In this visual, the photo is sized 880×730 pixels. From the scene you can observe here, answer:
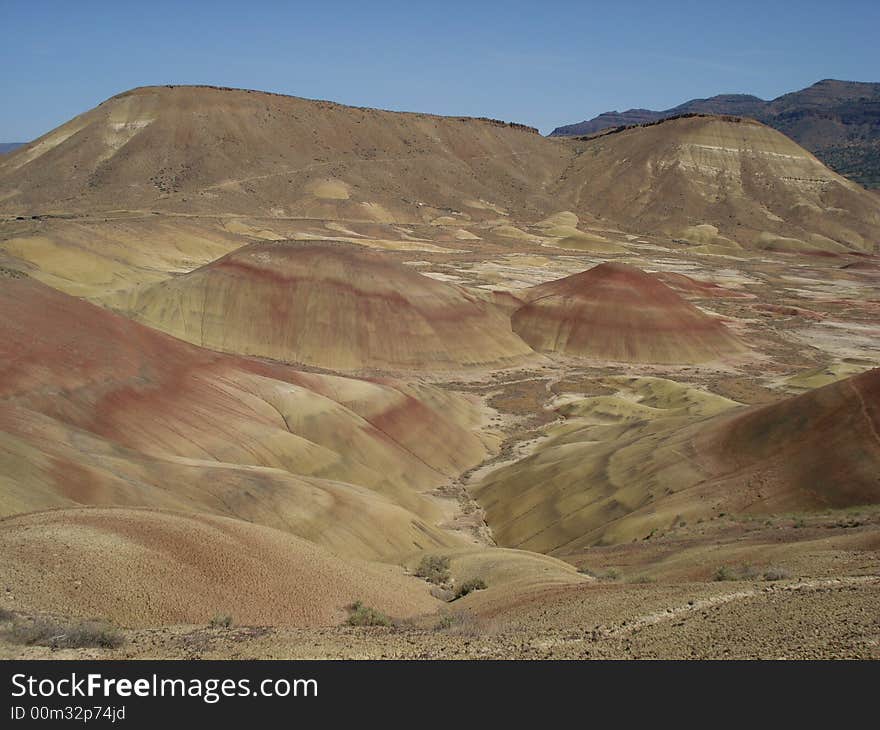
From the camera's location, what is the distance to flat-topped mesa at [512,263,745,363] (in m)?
70.6

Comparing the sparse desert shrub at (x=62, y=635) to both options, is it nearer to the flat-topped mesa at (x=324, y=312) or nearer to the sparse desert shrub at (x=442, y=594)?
the sparse desert shrub at (x=442, y=594)

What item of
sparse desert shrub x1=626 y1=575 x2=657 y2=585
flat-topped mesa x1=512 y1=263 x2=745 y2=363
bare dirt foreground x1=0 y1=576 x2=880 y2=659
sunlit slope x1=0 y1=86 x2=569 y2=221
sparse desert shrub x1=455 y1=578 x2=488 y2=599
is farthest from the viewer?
sunlit slope x1=0 y1=86 x2=569 y2=221

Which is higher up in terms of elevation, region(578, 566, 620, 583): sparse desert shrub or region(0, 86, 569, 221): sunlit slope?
region(0, 86, 569, 221): sunlit slope

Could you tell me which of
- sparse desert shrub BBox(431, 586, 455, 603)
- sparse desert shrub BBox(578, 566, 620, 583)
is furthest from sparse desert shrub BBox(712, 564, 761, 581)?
sparse desert shrub BBox(431, 586, 455, 603)

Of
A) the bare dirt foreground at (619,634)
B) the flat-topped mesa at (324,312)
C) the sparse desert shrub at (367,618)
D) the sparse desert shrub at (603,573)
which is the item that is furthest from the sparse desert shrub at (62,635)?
the flat-topped mesa at (324,312)

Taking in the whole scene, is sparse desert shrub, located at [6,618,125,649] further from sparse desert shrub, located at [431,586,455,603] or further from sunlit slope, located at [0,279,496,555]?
sparse desert shrub, located at [431,586,455,603]

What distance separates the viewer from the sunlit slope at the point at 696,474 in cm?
2563

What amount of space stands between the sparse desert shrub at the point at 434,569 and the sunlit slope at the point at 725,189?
14727 cm

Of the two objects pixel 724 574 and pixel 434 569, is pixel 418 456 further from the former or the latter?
pixel 724 574

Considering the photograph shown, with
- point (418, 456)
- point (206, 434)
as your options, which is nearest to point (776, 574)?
point (206, 434)

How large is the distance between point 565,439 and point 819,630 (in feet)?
110

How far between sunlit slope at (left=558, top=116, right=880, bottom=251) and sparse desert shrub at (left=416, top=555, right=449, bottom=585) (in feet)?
483

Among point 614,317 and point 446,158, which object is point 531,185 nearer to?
point 446,158

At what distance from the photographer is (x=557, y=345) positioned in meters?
71.8
